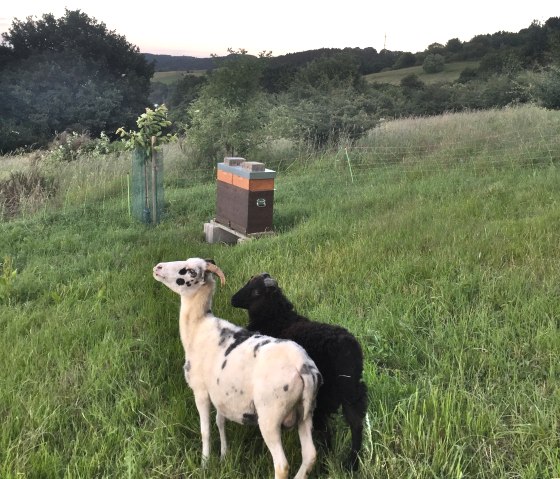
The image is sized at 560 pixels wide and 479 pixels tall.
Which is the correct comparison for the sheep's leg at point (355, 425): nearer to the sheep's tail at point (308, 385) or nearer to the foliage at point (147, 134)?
the sheep's tail at point (308, 385)

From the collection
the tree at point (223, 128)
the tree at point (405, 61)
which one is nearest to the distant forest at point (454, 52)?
the tree at point (405, 61)

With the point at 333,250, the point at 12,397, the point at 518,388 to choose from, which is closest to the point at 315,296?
the point at 333,250

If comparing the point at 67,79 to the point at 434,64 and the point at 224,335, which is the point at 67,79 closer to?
the point at 434,64

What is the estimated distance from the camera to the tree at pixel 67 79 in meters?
38.9

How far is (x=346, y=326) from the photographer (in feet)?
12.7

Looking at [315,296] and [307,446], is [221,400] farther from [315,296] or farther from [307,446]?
[315,296]

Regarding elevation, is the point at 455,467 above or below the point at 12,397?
above

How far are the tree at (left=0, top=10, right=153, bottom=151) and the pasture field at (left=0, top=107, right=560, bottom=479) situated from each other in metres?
34.1

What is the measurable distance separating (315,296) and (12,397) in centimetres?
251

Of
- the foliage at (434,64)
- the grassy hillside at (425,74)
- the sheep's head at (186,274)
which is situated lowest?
the sheep's head at (186,274)

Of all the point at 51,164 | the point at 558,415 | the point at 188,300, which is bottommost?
the point at 51,164

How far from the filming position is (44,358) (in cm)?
369

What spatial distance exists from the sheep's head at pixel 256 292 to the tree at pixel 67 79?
123 ft

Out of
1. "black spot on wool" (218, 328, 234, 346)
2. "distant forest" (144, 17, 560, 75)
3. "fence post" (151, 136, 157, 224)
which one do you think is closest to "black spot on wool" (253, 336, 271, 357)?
"black spot on wool" (218, 328, 234, 346)
